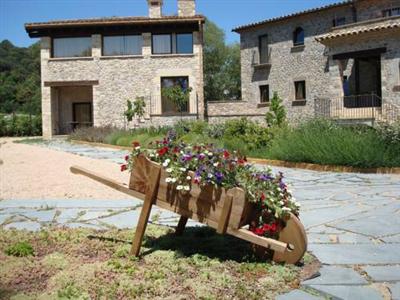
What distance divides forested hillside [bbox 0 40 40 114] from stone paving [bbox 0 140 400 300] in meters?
33.1

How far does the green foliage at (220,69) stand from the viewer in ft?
128

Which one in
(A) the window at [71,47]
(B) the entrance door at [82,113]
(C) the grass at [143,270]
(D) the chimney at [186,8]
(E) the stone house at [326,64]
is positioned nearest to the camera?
(C) the grass at [143,270]

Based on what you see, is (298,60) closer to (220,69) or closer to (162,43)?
(162,43)

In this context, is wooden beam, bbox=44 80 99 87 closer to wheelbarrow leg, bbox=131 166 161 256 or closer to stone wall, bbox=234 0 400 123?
stone wall, bbox=234 0 400 123

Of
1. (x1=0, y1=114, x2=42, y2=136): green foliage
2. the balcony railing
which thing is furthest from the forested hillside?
the balcony railing

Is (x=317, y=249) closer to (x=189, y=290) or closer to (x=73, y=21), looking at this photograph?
(x=189, y=290)

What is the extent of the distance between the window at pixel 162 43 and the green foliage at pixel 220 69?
13.2 metres

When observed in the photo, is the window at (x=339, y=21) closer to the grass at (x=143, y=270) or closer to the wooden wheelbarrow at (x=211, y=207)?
the grass at (x=143, y=270)

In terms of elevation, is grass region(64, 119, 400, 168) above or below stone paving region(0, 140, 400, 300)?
above

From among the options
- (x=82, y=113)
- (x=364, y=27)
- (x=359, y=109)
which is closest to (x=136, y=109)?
(x=82, y=113)

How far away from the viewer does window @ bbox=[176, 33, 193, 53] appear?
1009 inches

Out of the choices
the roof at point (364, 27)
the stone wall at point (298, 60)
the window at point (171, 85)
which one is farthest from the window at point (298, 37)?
the window at point (171, 85)

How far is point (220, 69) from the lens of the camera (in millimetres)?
40094

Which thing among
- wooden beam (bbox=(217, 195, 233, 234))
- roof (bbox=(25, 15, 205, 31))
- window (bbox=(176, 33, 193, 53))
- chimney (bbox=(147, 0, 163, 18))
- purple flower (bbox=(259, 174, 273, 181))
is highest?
chimney (bbox=(147, 0, 163, 18))
